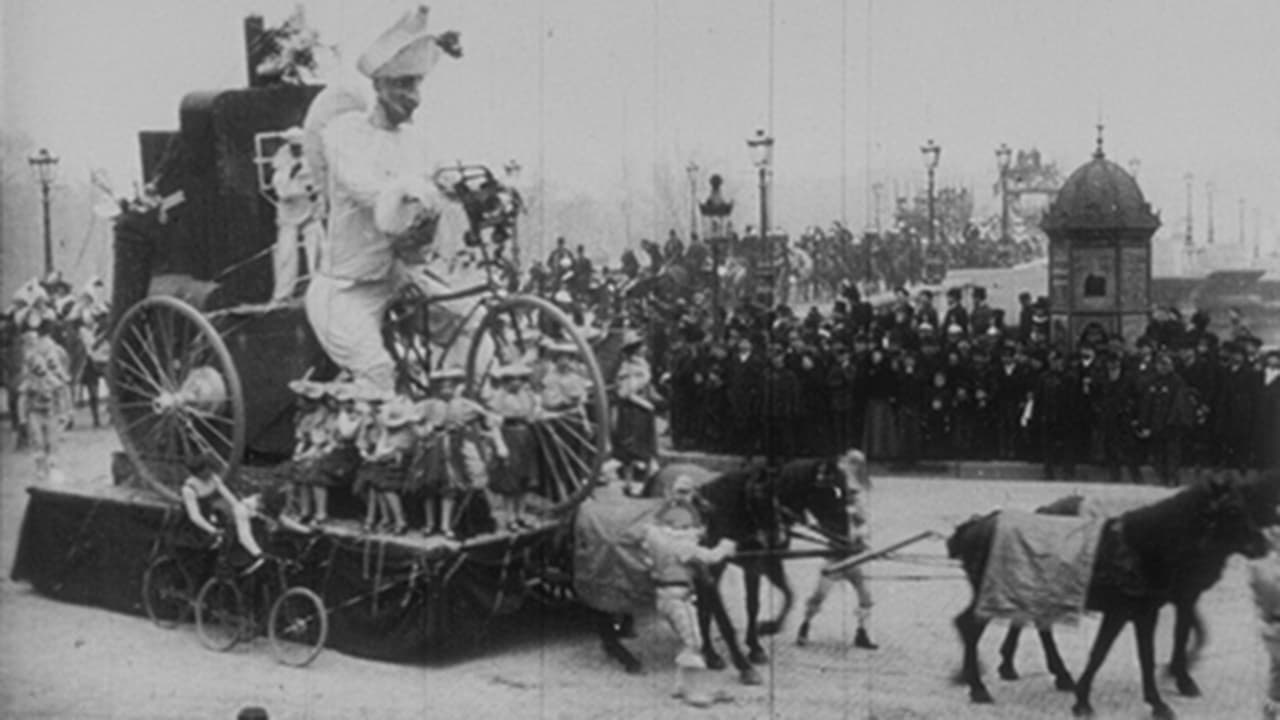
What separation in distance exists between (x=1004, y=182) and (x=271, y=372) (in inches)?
600

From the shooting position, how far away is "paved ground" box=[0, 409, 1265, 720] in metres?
10.0

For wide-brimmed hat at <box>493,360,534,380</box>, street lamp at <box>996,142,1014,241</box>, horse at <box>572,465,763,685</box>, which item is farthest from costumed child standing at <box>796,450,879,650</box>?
street lamp at <box>996,142,1014,241</box>

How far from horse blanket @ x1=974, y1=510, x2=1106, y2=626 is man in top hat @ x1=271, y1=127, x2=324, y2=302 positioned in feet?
18.8

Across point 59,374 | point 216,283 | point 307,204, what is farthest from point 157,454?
point 59,374

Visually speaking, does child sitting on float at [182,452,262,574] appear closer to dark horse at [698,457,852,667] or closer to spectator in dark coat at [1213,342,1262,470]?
dark horse at [698,457,852,667]

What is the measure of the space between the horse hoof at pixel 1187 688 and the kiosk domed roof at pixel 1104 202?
11580 millimetres

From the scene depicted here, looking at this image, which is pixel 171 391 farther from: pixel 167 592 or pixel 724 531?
pixel 724 531

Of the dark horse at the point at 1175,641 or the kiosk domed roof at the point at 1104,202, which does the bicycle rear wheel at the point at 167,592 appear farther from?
the kiosk domed roof at the point at 1104,202

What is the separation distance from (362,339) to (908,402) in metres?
7.95

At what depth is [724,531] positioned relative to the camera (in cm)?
1085

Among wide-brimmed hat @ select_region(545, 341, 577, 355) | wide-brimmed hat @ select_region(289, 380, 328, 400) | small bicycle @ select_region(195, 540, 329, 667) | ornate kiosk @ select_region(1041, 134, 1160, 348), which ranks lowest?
small bicycle @ select_region(195, 540, 329, 667)

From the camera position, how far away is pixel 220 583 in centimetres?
1152

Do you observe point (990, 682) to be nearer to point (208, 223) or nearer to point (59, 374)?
point (208, 223)

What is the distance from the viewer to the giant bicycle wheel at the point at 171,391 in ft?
39.2
